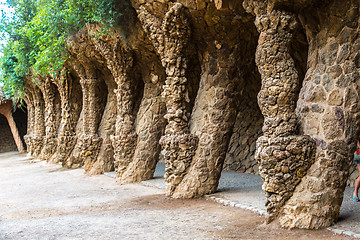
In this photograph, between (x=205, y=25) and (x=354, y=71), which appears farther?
(x=205, y=25)

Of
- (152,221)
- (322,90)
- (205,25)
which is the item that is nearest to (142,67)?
(205,25)

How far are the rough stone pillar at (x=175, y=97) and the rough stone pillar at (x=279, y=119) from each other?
2434 mm

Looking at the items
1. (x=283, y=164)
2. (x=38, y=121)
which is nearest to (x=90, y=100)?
(x=38, y=121)

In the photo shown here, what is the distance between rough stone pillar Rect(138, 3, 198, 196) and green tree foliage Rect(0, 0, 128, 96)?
121 cm

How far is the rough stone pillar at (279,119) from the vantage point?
4727 millimetres

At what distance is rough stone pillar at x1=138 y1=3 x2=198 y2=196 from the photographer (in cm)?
725

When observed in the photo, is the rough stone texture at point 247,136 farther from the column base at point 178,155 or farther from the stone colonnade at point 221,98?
the column base at point 178,155

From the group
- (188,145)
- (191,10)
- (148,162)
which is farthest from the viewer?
(148,162)

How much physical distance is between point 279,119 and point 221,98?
2482 millimetres

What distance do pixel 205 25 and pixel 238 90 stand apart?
4.81ft

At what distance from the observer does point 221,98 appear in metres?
7.29

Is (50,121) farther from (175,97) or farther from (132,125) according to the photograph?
(175,97)

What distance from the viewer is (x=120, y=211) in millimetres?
6531

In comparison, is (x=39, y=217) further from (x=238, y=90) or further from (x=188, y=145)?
(x=238, y=90)
